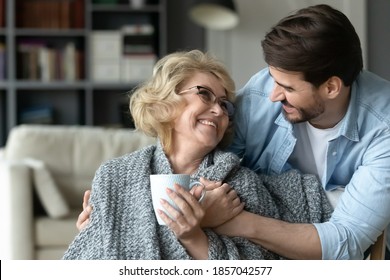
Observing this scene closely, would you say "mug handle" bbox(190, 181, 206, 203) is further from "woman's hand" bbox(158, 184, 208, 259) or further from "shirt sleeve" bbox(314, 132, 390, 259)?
"shirt sleeve" bbox(314, 132, 390, 259)

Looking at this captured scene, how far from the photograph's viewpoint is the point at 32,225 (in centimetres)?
292

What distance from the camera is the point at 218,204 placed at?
1171 millimetres

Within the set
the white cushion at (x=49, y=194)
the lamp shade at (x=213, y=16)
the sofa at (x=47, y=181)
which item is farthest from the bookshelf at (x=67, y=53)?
the white cushion at (x=49, y=194)

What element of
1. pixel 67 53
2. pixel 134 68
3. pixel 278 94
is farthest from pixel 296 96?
pixel 67 53

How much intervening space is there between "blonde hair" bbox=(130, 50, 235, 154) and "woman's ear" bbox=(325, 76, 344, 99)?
15 cm

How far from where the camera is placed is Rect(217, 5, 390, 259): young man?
120 centimetres

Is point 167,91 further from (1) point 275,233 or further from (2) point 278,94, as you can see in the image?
(1) point 275,233

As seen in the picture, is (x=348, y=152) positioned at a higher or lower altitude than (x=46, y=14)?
higher

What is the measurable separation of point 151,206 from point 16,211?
5.93ft

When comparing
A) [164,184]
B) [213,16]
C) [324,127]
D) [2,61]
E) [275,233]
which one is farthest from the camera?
[2,61]

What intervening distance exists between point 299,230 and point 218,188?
0.46 feet

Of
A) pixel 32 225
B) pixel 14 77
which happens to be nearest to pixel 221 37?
pixel 14 77

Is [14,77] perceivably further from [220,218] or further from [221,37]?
[220,218]

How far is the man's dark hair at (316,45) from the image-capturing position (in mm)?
1199
